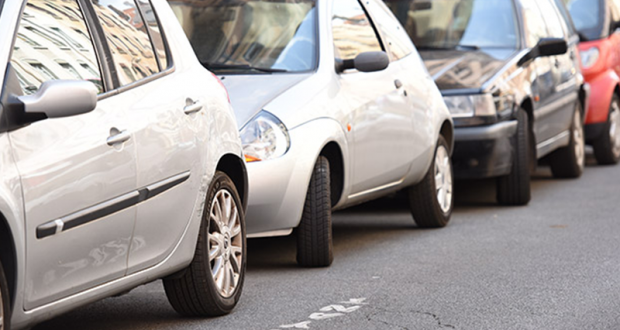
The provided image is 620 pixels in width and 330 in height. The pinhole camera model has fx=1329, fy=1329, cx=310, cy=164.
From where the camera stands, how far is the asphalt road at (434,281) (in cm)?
610

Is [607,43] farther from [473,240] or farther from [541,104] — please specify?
[473,240]

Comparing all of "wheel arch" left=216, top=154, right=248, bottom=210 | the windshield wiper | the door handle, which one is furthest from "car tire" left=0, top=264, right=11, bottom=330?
the windshield wiper

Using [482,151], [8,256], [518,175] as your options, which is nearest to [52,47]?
[8,256]

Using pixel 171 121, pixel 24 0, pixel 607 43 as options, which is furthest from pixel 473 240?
pixel 607 43

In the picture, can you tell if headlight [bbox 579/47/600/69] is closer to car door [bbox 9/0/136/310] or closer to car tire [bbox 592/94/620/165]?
car tire [bbox 592/94/620/165]

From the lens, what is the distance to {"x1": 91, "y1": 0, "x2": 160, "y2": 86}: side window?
5.55 meters

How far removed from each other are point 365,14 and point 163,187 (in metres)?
3.67

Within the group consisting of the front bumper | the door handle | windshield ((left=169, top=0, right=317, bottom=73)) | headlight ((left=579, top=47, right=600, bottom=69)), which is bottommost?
headlight ((left=579, top=47, right=600, bottom=69))

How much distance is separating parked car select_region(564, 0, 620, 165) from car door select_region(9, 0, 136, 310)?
9.35 meters

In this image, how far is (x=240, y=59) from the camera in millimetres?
8297

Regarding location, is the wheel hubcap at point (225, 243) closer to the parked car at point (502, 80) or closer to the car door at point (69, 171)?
the car door at point (69, 171)

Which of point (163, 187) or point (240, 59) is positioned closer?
point (163, 187)

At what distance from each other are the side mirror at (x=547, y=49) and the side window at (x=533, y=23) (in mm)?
111

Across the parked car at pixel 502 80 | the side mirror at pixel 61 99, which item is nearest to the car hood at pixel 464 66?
the parked car at pixel 502 80
